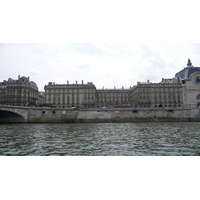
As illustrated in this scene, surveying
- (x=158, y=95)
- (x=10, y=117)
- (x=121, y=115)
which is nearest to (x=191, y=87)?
(x=158, y=95)

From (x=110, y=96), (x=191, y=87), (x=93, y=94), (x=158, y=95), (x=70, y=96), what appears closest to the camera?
(x=191, y=87)

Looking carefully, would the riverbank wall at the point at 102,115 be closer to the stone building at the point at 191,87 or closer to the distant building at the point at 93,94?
the distant building at the point at 93,94

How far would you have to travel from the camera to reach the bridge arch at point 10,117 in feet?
148

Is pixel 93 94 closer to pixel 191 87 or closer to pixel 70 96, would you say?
pixel 70 96

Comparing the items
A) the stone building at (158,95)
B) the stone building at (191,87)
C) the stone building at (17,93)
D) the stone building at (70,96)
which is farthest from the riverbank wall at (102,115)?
the stone building at (17,93)

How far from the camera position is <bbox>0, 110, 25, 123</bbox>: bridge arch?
45250 mm

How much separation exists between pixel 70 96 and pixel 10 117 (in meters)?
30.8

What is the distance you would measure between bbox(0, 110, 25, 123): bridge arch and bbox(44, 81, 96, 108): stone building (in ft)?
89.8

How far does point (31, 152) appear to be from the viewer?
12.4 m

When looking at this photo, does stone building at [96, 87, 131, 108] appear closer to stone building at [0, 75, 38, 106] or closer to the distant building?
the distant building

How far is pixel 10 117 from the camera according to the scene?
155 ft

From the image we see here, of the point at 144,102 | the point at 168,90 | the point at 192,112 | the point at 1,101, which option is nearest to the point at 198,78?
the point at 168,90

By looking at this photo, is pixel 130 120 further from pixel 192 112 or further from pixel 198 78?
pixel 198 78
